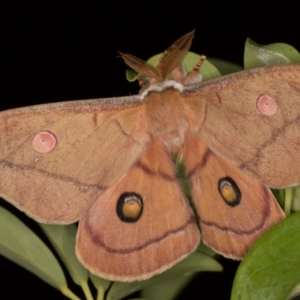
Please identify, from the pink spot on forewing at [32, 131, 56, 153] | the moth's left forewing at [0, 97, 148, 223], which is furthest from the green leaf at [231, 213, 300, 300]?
the pink spot on forewing at [32, 131, 56, 153]

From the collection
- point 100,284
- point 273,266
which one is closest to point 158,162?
point 100,284

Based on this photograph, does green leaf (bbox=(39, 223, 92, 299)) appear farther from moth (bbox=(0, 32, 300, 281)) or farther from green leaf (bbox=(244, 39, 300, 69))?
green leaf (bbox=(244, 39, 300, 69))

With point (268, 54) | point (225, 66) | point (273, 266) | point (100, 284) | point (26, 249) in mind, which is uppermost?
point (268, 54)

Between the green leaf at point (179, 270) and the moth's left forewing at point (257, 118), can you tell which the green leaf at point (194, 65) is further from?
the green leaf at point (179, 270)

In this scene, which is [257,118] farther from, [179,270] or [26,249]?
[26,249]

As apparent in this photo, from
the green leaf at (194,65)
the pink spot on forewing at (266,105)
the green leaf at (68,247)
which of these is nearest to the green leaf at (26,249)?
the green leaf at (68,247)

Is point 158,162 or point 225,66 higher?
point 225,66
